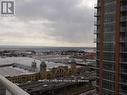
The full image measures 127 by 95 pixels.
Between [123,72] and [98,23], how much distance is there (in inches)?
221

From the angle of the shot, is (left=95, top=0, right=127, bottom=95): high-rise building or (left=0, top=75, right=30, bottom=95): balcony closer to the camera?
(left=0, top=75, right=30, bottom=95): balcony

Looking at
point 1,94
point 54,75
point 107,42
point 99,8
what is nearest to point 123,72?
point 107,42

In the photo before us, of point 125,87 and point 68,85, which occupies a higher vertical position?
point 125,87

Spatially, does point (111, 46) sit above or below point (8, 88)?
above

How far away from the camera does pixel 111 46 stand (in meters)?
20.7

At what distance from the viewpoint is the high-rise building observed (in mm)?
19406

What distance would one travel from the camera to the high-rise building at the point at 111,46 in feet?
63.7

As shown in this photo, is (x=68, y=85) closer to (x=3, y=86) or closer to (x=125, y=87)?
(x=125, y=87)

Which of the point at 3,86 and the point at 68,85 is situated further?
the point at 68,85

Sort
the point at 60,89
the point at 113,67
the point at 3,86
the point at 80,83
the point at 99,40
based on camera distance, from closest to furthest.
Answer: the point at 3,86 < the point at 113,67 < the point at 99,40 < the point at 60,89 < the point at 80,83

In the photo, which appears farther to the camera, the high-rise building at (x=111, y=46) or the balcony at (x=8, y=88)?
the high-rise building at (x=111, y=46)

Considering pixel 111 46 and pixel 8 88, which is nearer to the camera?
pixel 8 88

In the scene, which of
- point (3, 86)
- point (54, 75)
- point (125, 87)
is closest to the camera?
point (3, 86)

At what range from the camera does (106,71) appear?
21250 mm
